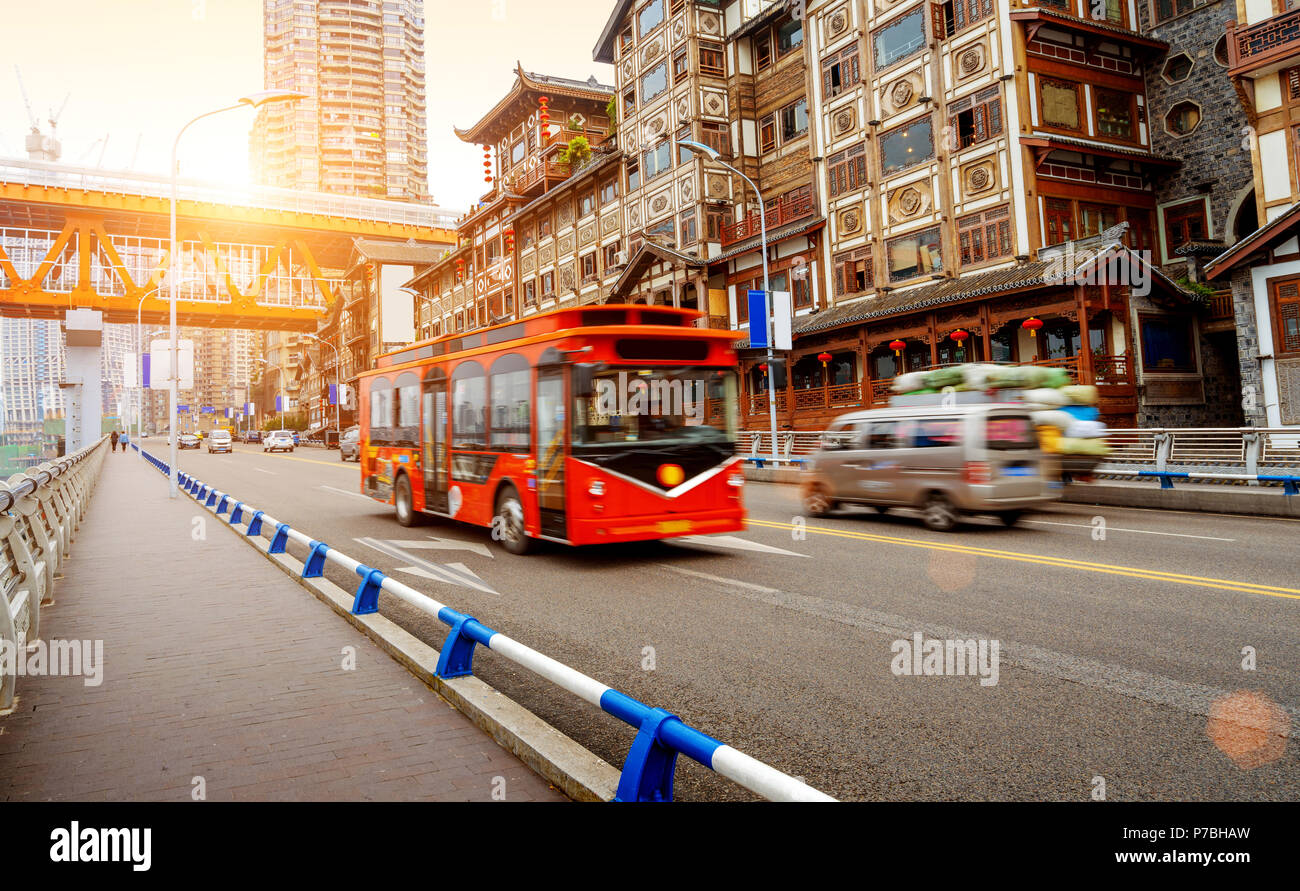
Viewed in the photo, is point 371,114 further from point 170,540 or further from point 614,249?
point 170,540

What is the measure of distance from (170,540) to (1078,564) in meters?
13.1

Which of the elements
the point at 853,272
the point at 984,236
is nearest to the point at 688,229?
the point at 853,272

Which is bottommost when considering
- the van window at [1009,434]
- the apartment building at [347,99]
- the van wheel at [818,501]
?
the van wheel at [818,501]

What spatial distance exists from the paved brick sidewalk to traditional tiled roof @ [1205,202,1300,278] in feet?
80.2

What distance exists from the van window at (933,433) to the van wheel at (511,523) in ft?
20.7

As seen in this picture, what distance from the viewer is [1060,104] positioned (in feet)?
86.6

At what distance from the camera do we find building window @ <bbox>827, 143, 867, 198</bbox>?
101ft

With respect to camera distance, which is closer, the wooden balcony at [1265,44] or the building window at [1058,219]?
the wooden balcony at [1265,44]

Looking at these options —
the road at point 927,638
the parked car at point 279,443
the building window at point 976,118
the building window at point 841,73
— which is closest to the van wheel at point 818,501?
the road at point 927,638

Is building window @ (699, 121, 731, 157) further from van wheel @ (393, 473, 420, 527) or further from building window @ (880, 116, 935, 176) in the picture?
van wheel @ (393, 473, 420, 527)

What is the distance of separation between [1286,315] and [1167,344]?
12.2 ft

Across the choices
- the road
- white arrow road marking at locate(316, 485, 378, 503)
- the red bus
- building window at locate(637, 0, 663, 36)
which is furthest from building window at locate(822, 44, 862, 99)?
the road

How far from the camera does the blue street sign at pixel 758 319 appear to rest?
26.1 meters

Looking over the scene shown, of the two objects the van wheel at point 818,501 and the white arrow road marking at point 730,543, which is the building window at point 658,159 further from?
the white arrow road marking at point 730,543
